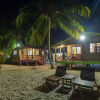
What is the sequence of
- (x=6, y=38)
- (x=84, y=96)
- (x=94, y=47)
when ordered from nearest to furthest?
(x=84, y=96), (x=94, y=47), (x=6, y=38)

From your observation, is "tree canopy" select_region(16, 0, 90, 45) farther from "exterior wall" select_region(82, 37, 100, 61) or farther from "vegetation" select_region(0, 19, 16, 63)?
"vegetation" select_region(0, 19, 16, 63)

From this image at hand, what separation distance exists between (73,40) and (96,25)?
22.8 meters

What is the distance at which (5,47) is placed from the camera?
17.2 meters

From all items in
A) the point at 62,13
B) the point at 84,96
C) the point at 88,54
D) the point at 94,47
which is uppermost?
the point at 62,13

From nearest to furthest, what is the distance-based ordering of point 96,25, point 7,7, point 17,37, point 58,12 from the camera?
point 58,12, point 17,37, point 7,7, point 96,25

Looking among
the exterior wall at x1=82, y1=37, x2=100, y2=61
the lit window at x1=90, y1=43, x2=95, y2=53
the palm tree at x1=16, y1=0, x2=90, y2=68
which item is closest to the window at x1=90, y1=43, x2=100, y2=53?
the lit window at x1=90, y1=43, x2=95, y2=53

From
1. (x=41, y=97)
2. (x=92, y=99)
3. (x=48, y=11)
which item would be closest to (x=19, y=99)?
(x=41, y=97)

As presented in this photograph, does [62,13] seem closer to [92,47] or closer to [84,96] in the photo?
[92,47]

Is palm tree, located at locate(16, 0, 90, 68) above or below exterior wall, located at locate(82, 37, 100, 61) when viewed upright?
above

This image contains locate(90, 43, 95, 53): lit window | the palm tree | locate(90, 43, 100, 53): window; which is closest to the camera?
the palm tree

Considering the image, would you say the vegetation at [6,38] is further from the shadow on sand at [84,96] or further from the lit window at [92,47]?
the shadow on sand at [84,96]

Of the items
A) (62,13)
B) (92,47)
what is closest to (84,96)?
(62,13)

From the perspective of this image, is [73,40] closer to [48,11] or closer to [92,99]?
[48,11]

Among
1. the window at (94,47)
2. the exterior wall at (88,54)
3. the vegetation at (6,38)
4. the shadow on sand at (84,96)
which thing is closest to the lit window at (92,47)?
the window at (94,47)
